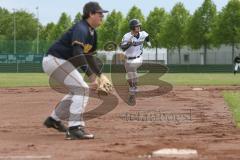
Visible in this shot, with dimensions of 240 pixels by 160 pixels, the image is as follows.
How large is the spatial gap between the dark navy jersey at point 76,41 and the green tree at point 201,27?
57.9 meters

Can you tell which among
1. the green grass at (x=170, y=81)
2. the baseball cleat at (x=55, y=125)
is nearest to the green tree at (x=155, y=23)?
the green grass at (x=170, y=81)

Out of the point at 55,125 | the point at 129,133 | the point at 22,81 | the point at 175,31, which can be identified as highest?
the point at 175,31

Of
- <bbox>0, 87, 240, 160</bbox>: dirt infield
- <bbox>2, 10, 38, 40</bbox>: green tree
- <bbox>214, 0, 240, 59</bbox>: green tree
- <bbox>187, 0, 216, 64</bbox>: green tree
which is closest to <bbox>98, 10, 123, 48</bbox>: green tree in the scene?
<bbox>187, 0, 216, 64</bbox>: green tree

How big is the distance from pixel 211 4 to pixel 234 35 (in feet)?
25.1

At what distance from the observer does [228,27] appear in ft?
211

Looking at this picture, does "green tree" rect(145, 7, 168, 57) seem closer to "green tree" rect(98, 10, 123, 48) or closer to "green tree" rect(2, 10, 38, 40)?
"green tree" rect(98, 10, 123, 48)

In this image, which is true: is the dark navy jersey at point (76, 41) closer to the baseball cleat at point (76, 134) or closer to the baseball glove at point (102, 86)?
the baseball glove at point (102, 86)

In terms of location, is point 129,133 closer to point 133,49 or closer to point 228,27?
point 133,49

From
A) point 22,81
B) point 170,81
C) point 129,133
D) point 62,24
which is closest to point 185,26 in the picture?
point 62,24

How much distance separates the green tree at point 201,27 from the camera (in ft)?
222

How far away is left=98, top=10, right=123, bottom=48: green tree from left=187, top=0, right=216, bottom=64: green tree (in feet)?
42.5

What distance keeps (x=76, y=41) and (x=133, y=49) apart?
9.28 metres

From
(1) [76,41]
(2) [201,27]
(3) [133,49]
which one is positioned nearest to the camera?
(1) [76,41]

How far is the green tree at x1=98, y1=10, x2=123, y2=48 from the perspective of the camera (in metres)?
78.9
